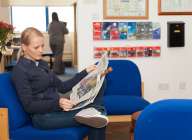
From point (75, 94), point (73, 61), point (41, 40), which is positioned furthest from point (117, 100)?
point (73, 61)

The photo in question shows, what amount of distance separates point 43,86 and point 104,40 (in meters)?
2.12

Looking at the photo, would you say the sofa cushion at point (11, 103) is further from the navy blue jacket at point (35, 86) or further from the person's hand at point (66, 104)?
the person's hand at point (66, 104)

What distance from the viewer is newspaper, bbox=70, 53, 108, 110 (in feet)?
7.16

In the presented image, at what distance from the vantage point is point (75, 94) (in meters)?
2.34

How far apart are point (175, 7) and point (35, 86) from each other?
8.99 feet

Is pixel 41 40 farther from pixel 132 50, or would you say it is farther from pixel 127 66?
pixel 132 50

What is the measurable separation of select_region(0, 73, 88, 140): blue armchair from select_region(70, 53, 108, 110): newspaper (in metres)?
0.18

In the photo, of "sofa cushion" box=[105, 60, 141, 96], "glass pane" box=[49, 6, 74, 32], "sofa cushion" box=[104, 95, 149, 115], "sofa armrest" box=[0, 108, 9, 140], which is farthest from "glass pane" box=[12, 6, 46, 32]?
"sofa armrest" box=[0, 108, 9, 140]

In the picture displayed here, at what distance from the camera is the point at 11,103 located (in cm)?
229

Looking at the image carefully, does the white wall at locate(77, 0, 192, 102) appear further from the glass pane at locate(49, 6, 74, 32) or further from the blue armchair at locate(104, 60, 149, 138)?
the glass pane at locate(49, 6, 74, 32)

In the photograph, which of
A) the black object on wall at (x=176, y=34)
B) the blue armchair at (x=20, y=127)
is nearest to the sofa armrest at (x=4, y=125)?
the blue armchair at (x=20, y=127)

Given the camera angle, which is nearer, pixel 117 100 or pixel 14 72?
pixel 14 72

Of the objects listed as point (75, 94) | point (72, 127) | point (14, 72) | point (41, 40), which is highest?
point (41, 40)

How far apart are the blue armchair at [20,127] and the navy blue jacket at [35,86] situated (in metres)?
0.08
